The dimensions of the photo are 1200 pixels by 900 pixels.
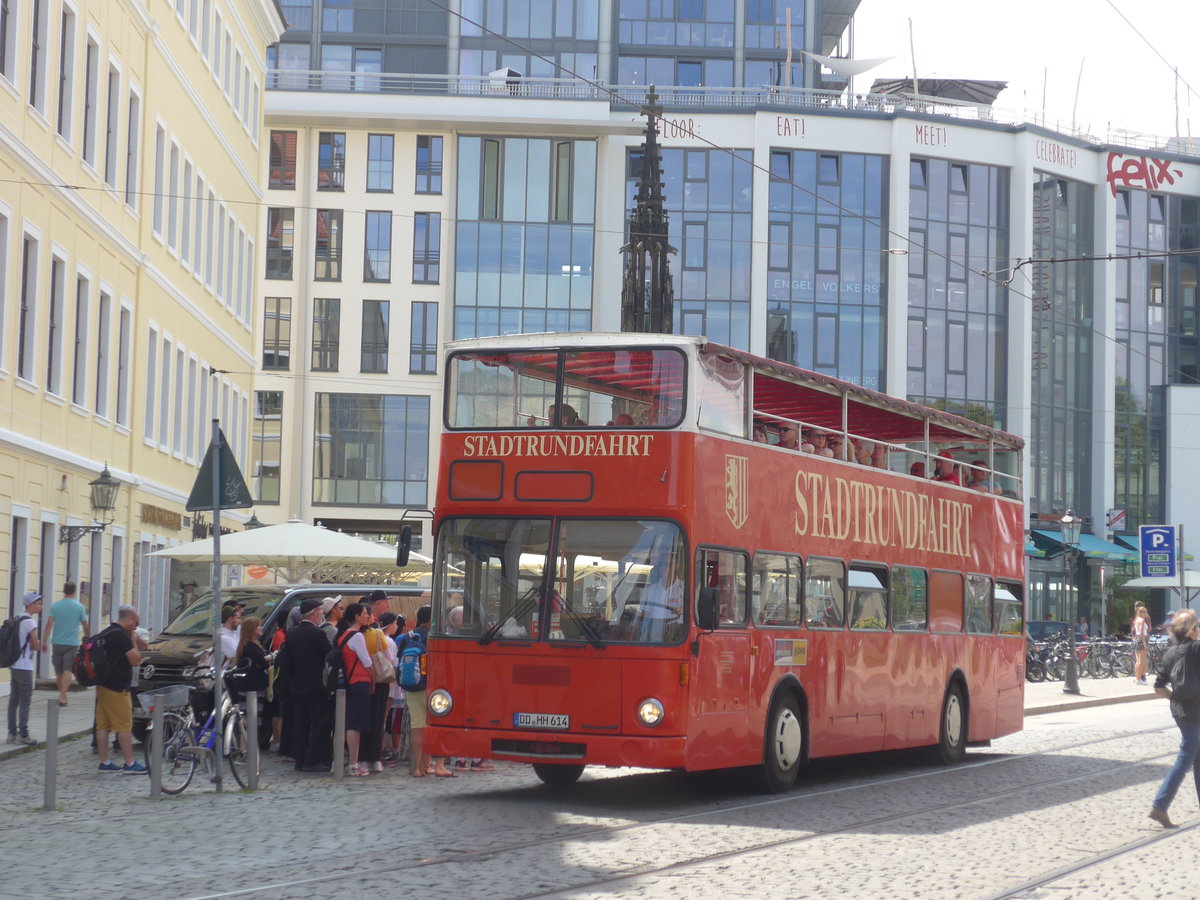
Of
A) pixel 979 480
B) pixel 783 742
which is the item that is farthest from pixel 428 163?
pixel 783 742

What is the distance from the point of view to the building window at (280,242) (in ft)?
219

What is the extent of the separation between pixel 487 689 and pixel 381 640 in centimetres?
265

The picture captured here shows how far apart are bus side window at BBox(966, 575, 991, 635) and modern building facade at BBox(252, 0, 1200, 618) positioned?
40499mm

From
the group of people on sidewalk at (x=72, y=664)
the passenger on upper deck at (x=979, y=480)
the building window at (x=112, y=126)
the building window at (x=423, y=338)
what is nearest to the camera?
the group of people on sidewalk at (x=72, y=664)

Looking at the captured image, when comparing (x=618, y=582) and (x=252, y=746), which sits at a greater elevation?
(x=618, y=582)

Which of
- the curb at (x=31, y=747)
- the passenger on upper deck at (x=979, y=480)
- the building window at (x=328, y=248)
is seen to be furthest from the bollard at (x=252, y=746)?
the building window at (x=328, y=248)

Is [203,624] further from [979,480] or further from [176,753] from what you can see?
[979,480]

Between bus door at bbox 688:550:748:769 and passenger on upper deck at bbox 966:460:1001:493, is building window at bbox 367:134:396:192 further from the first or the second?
bus door at bbox 688:550:748:769

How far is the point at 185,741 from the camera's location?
1577 centimetres

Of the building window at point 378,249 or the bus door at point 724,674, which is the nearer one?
the bus door at point 724,674

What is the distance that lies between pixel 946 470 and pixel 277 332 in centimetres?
4840

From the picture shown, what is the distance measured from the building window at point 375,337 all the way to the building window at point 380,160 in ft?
13.7

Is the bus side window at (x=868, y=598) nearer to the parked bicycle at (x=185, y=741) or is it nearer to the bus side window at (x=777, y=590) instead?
the bus side window at (x=777, y=590)

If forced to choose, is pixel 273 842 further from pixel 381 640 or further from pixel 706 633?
pixel 381 640
